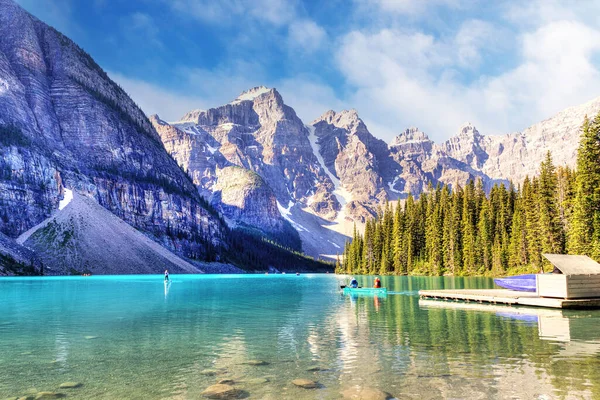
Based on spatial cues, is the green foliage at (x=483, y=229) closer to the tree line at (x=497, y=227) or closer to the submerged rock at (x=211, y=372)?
the tree line at (x=497, y=227)

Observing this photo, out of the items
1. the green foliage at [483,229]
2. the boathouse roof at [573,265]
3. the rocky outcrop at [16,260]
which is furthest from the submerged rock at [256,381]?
the rocky outcrop at [16,260]

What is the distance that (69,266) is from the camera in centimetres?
12631

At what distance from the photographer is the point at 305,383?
573 inches

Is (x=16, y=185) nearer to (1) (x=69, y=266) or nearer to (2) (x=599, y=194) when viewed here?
(1) (x=69, y=266)

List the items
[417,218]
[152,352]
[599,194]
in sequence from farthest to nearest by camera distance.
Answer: [417,218] → [599,194] → [152,352]

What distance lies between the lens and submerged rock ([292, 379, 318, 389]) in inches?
560

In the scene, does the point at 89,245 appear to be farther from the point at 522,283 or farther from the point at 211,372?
the point at 211,372

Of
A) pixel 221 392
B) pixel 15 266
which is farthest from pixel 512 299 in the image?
pixel 15 266

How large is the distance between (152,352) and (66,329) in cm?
956

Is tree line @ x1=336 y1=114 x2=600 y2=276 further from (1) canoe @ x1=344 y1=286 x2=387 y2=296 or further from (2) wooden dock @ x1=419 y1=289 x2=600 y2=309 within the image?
(1) canoe @ x1=344 y1=286 x2=387 y2=296

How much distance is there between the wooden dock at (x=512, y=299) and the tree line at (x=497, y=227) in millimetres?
28803

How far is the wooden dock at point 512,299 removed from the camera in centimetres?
3547

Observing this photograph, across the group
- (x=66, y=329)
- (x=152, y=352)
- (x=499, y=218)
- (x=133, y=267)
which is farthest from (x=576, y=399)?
(x=133, y=267)

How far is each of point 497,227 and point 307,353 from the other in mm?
97794
